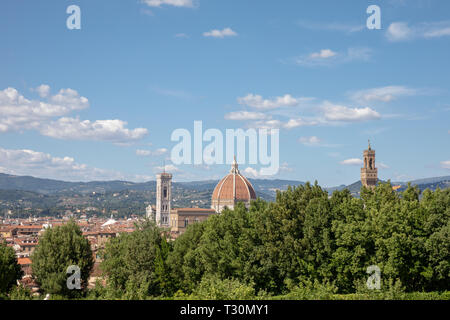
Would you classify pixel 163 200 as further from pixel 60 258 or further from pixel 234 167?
pixel 60 258

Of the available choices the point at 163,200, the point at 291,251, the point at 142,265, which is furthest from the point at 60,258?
the point at 163,200

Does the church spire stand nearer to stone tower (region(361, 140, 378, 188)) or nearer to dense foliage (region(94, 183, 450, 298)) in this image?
stone tower (region(361, 140, 378, 188))

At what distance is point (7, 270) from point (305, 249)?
18.6 m

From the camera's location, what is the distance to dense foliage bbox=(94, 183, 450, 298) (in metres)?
26.5

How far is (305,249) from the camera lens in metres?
29.0

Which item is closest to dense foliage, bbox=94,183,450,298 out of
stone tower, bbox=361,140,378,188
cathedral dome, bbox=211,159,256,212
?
stone tower, bbox=361,140,378,188

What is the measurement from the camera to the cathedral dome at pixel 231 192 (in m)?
134

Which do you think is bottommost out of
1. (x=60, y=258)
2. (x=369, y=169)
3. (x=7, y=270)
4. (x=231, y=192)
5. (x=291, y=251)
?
(x=7, y=270)

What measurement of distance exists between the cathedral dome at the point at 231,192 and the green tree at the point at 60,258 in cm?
10057

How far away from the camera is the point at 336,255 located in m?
27.5

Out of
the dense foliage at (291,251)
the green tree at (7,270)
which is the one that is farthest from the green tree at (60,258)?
the green tree at (7,270)

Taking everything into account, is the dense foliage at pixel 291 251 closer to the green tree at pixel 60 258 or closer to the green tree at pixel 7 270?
the green tree at pixel 60 258

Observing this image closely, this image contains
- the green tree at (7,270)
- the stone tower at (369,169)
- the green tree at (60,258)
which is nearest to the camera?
the green tree at (60,258)
